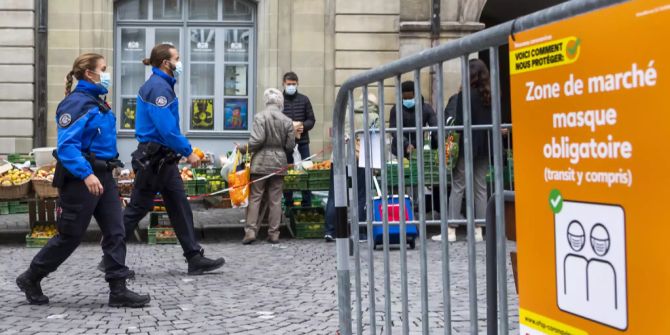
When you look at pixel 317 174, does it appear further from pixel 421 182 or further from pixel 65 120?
pixel 421 182

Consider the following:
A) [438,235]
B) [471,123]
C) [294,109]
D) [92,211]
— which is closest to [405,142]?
[438,235]

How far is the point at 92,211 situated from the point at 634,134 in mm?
5238

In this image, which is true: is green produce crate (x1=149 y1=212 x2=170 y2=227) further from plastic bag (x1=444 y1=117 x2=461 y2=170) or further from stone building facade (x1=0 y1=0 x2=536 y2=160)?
plastic bag (x1=444 y1=117 x2=461 y2=170)

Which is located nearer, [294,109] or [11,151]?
[294,109]

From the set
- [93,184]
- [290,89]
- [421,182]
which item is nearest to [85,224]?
[93,184]

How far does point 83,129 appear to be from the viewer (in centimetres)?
664

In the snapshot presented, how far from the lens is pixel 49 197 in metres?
10.8

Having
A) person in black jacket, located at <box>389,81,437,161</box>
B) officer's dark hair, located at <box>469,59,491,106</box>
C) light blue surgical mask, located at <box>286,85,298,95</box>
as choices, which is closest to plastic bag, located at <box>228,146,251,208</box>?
light blue surgical mask, located at <box>286,85,298,95</box>

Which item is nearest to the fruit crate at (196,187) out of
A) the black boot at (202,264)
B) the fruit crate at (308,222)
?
the fruit crate at (308,222)

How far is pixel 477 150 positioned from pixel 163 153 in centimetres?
510

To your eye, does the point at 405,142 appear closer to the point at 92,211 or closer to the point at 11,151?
the point at 92,211

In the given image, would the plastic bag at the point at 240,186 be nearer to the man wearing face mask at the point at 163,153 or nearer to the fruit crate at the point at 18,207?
the fruit crate at the point at 18,207

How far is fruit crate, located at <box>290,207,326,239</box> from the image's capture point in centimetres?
1147

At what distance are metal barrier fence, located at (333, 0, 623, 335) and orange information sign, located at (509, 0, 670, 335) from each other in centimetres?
10
